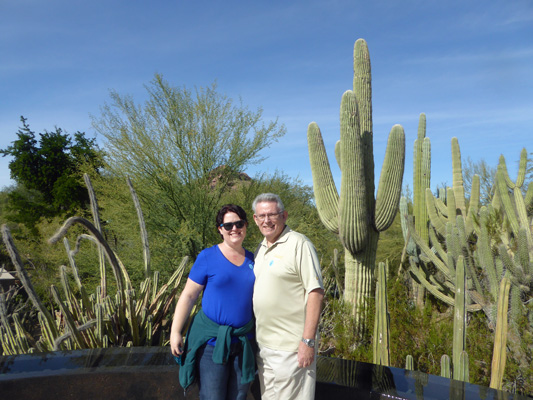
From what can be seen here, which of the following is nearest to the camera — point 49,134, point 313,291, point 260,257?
point 313,291

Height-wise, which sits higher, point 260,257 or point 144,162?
point 144,162

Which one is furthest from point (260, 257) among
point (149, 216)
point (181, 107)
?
point (181, 107)

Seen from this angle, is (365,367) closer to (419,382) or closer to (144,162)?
(419,382)

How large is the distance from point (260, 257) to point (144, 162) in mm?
12471

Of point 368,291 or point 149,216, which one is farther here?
point 149,216

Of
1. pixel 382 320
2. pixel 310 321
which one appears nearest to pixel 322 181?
pixel 382 320

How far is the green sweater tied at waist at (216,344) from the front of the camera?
222 centimetres

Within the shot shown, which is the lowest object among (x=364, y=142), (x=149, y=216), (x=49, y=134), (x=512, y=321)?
(x=512, y=321)

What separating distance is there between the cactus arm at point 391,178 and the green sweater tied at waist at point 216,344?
6.42 meters

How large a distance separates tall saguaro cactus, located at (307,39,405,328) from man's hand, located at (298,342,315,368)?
600cm

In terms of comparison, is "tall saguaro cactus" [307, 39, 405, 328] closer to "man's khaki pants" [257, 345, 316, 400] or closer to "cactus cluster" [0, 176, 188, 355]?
"cactus cluster" [0, 176, 188, 355]

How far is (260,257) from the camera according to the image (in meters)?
2.31

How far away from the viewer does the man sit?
6.79 ft

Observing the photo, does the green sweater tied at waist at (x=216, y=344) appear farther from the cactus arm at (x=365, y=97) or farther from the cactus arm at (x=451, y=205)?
the cactus arm at (x=451, y=205)
